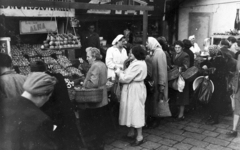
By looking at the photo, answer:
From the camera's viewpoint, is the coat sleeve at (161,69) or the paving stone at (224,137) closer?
the paving stone at (224,137)

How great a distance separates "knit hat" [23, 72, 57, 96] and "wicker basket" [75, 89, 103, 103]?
1715 millimetres

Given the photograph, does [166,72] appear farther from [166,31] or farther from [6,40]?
[166,31]

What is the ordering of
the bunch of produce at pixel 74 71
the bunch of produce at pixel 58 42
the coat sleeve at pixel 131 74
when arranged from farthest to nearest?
the bunch of produce at pixel 74 71, the bunch of produce at pixel 58 42, the coat sleeve at pixel 131 74

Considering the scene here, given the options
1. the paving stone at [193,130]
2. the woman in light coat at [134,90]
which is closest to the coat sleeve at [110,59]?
the woman in light coat at [134,90]

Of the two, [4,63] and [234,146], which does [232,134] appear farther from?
[4,63]

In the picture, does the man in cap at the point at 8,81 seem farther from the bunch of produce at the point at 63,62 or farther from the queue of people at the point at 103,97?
the bunch of produce at the point at 63,62

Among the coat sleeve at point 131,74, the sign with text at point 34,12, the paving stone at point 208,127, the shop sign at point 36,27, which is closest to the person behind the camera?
the coat sleeve at point 131,74

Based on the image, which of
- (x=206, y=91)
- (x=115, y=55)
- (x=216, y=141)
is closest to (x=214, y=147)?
(x=216, y=141)

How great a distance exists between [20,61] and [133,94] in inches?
129

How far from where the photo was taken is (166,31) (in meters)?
13.4

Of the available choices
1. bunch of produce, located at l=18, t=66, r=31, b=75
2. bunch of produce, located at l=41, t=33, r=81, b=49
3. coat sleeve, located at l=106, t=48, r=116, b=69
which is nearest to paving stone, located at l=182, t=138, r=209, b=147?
coat sleeve, located at l=106, t=48, r=116, b=69

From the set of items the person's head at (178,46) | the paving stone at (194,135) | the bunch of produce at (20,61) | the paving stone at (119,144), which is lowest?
the paving stone at (119,144)

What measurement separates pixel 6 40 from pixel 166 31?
9779 millimetres

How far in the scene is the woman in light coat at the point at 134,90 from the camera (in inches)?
184
